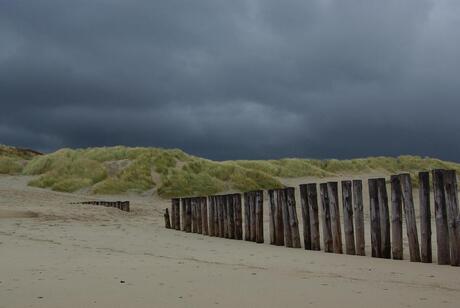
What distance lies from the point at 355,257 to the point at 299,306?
4182 millimetres

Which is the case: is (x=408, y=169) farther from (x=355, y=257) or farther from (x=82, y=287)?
(x=82, y=287)

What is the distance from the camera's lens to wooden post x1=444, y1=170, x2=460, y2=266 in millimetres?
7129

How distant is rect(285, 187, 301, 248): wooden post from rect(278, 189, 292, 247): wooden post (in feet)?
0.16

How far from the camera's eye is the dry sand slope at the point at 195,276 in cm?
431

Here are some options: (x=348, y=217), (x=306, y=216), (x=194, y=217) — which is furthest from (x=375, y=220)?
(x=194, y=217)

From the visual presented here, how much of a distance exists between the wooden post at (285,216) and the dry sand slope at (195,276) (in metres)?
0.54

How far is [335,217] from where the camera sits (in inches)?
350

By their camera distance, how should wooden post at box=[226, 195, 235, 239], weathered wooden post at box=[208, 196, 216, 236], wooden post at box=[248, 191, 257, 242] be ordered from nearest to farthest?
wooden post at box=[248, 191, 257, 242], wooden post at box=[226, 195, 235, 239], weathered wooden post at box=[208, 196, 216, 236]

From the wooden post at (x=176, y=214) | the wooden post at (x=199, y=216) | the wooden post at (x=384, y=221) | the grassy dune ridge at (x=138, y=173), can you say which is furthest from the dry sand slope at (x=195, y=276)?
the grassy dune ridge at (x=138, y=173)

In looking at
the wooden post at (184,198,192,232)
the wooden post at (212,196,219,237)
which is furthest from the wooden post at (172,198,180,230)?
the wooden post at (212,196,219,237)

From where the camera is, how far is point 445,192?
7207 millimetres

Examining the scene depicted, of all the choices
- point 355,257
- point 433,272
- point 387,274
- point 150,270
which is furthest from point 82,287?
point 355,257

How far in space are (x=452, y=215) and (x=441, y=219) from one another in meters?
0.15

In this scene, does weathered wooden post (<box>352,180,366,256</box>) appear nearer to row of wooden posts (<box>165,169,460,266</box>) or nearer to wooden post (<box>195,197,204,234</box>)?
row of wooden posts (<box>165,169,460,266</box>)
